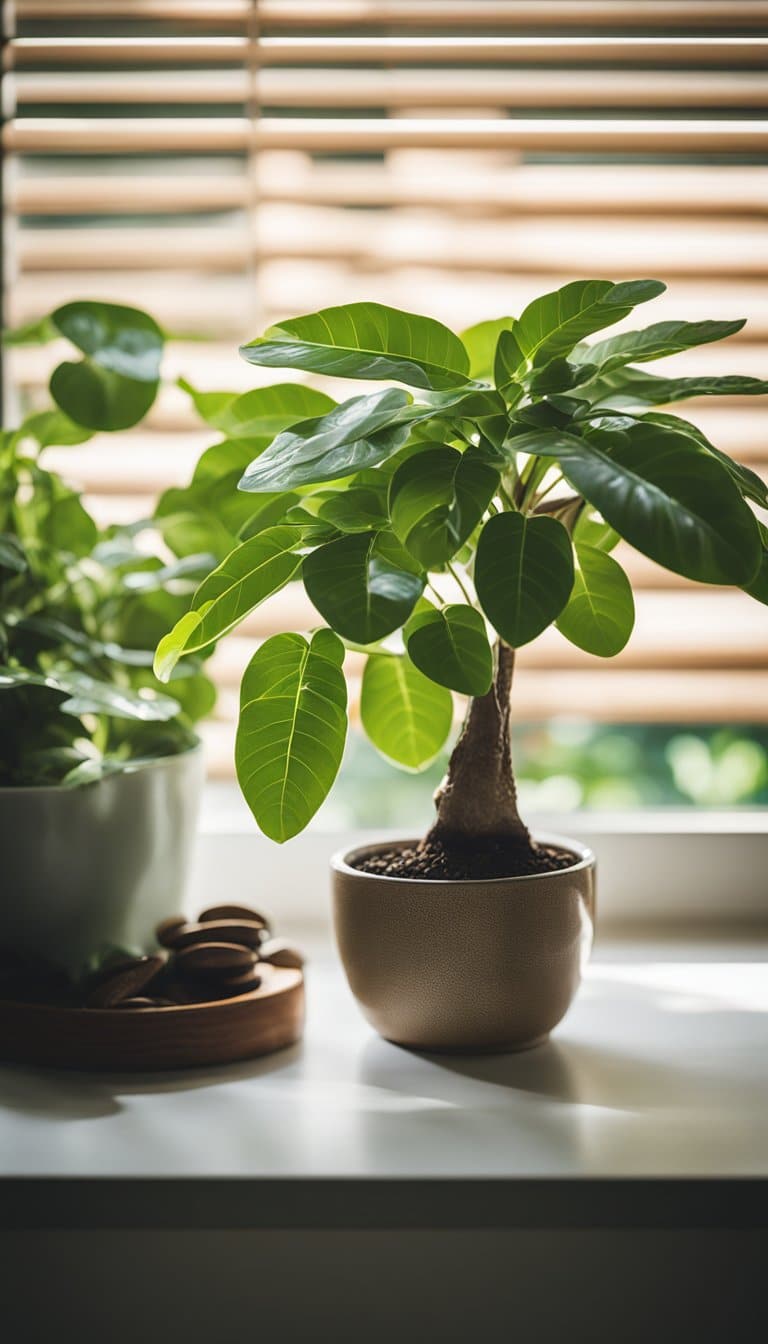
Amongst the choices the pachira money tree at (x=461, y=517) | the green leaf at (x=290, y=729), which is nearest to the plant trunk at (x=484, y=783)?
the pachira money tree at (x=461, y=517)

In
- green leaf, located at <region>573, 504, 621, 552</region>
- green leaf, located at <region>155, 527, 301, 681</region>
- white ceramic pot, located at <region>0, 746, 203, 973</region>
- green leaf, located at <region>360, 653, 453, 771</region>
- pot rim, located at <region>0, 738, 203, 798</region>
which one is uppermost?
green leaf, located at <region>573, 504, 621, 552</region>

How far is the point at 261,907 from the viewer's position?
1.15 meters

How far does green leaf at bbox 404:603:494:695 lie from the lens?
63 cm

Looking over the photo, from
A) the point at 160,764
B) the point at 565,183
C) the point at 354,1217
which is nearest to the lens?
the point at 354,1217

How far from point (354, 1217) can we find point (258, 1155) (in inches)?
2.7

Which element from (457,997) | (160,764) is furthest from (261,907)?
(457,997)

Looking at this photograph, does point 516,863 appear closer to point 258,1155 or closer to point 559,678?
point 258,1155

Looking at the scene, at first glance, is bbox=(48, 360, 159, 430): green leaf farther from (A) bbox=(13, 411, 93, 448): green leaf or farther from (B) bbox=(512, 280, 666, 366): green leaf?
(B) bbox=(512, 280, 666, 366): green leaf

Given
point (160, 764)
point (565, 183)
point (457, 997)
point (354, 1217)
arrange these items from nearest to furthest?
1. point (354, 1217)
2. point (457, 997)
3. point (160, 764)
4. point (565, 183)

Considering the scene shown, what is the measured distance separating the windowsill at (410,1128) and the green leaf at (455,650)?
27 cm

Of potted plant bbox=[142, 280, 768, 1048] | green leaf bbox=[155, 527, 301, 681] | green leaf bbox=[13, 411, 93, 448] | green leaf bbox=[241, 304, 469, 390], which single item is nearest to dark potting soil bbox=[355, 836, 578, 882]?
potted plant bbox=[142, 280, 768, 1048]

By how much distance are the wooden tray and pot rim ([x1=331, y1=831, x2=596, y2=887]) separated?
12 cm

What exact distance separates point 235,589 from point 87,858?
0.94 feet

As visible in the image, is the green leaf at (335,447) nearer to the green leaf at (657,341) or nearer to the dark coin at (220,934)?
the green leaf at (657,341)
